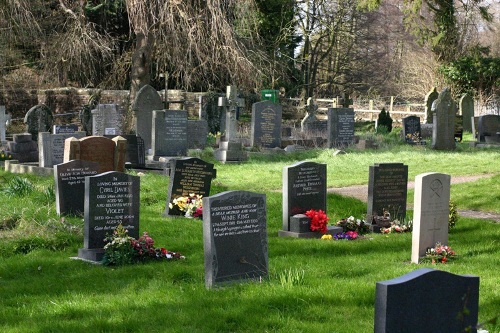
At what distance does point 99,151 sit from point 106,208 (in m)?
5.59

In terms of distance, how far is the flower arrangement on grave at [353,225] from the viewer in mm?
12508

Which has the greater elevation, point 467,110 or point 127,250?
point 467,110

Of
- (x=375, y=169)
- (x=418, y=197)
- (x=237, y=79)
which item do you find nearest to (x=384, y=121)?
(x=237, y=79)

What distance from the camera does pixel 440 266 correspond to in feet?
32.0

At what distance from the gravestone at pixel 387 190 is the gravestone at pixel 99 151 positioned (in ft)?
16.8

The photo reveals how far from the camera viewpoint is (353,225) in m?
12.5

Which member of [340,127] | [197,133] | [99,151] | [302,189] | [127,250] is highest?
[340,127]

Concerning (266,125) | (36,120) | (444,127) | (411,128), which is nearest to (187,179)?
(36,120)

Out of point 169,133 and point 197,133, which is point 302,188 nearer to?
point 169,133

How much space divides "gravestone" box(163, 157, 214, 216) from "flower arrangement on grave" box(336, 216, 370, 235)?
2.29 m

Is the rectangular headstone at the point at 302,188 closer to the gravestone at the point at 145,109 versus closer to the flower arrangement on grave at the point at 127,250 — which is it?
the flower arrangement on grave at the point at 127,250

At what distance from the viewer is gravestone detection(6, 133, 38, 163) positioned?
2103cm

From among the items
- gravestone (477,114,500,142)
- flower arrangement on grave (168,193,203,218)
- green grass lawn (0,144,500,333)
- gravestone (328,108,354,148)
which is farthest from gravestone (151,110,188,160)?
gravestone (477,114,500,142)

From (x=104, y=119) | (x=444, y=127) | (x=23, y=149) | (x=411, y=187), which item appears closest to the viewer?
(x=411, y=187)
